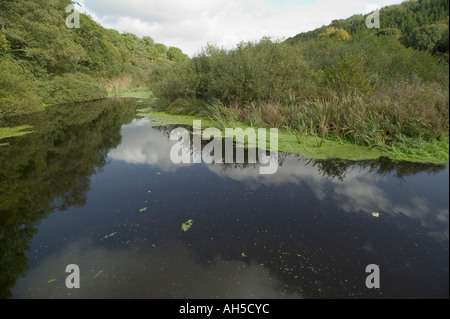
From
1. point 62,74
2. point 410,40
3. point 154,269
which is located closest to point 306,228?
point 154,269

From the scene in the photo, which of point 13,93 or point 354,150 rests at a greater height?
point 13,93

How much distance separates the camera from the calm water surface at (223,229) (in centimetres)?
267

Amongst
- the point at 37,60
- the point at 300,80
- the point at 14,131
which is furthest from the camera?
the point at 37,60

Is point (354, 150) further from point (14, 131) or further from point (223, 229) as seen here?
point (14, 131)

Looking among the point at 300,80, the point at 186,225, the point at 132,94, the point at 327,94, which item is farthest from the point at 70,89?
the point at 186,225

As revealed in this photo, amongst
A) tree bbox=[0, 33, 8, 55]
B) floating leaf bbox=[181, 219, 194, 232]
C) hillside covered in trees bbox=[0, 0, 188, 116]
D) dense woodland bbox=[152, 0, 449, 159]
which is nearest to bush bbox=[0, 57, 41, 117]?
hillside covered in trees bbox=[0, 0, 188, 116]

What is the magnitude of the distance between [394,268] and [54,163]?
7.49 m

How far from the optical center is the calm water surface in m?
2.67

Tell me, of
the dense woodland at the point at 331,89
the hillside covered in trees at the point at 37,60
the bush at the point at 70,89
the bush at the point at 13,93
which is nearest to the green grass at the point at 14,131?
the bush at the point at 13,93

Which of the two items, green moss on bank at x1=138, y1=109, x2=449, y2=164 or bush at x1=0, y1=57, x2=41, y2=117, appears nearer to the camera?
green moss on bank at x1=138, y1=109, x2=449, y2=164

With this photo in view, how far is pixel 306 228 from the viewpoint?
362 centimetres

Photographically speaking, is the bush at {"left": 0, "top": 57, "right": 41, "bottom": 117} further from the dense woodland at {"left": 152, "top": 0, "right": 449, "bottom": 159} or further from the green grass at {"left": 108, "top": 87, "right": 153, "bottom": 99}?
the green grass at {"left": 108, "top": 87, "right": 153, "bottom": 99}

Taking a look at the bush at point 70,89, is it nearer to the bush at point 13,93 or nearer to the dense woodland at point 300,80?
the dense woodland at point 300,80

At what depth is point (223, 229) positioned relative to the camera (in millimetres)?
3645
